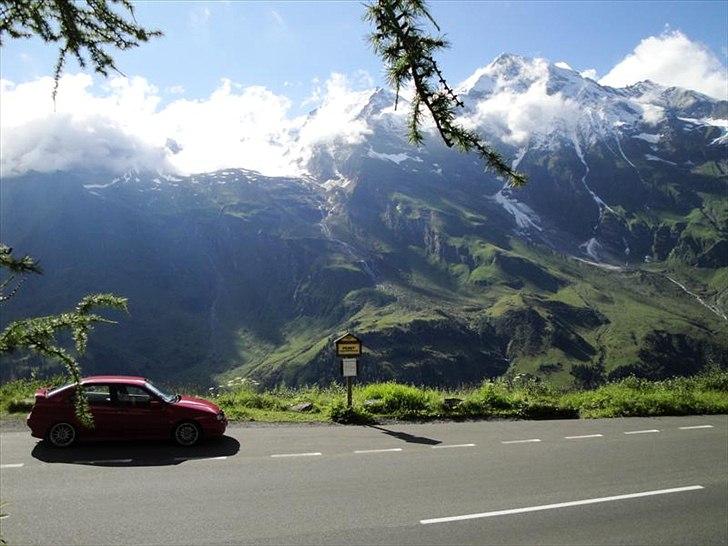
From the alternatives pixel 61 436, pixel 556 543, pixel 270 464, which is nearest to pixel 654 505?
pixel 556 543

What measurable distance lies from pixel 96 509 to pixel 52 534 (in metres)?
1.10

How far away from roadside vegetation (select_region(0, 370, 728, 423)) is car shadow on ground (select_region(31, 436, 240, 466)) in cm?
413

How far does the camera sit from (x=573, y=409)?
21.1 meters

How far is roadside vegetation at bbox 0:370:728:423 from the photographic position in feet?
64.0

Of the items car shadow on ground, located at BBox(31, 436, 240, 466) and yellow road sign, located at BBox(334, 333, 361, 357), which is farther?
yellow road sign, located at BBox(334, 333, 361, 357)

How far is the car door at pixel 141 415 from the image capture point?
14789 millimetres

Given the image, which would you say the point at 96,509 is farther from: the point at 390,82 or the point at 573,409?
the point at 573,409

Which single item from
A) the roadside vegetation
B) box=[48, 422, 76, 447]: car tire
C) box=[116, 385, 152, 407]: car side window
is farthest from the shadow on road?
box=[48, 422, 76, 447]: car tire

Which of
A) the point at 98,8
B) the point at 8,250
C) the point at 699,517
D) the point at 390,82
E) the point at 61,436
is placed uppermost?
the point at 98,8

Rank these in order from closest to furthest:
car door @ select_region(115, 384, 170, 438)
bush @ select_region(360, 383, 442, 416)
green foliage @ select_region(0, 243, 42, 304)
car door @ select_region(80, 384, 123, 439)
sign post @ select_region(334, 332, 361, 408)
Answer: green foliage @ select_region(0, 243, 42, 304), car door @ select_region(80, 384, 123, 439), car door @ select_region(115, 384, 170, 438), sign post @ select_region(334, 332, 361, 408), bush @ select_region(360, 383, 442, 416)

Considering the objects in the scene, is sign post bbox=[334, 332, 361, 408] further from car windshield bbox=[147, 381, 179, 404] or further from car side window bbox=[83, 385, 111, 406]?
car side window bbox=[83, 385, 111, 406]

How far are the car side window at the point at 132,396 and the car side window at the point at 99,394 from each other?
26 cm

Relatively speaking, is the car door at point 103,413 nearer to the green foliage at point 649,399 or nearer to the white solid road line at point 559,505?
the white solid road line at point 559,505

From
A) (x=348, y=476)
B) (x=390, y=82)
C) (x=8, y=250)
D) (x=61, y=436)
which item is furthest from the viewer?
(x=61, y=436)
